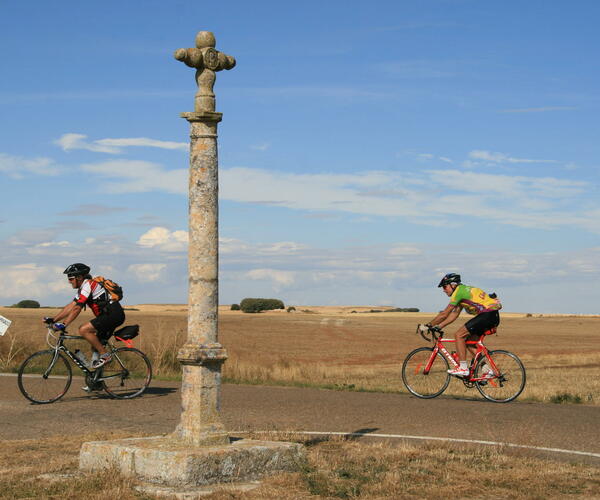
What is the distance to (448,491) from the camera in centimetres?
798

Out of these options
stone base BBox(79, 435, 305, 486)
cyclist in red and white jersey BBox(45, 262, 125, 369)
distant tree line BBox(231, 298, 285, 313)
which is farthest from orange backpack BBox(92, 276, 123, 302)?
distant tree line BBox(231, 298, 285, 313)

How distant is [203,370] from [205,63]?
303cm

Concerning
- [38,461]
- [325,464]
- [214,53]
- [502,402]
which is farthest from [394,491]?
[502,402]

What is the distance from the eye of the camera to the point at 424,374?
1582cm

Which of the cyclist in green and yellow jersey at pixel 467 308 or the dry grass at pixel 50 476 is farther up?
the cyclist in green and yellow jersey at pixel 467 308

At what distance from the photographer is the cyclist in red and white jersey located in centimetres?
1393

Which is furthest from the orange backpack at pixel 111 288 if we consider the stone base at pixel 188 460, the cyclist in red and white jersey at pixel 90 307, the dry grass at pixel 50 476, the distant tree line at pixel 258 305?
the distant tree line at pixel 258 305

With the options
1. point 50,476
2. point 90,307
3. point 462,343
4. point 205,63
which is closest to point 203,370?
point 50,476

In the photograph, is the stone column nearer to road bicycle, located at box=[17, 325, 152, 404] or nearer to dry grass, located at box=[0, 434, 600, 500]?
dry grass, located at box=[0, 434, 600, 500]

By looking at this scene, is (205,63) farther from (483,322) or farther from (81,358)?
(483,322)

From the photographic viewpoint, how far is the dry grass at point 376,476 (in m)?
7.86

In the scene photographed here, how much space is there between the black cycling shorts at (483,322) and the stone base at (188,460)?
6.41 metres

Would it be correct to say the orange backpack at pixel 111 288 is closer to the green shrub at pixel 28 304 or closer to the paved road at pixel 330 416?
the paved road at pixel 330 416

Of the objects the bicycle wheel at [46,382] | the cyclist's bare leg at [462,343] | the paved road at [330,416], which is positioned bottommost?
the paved road at [330,416]
